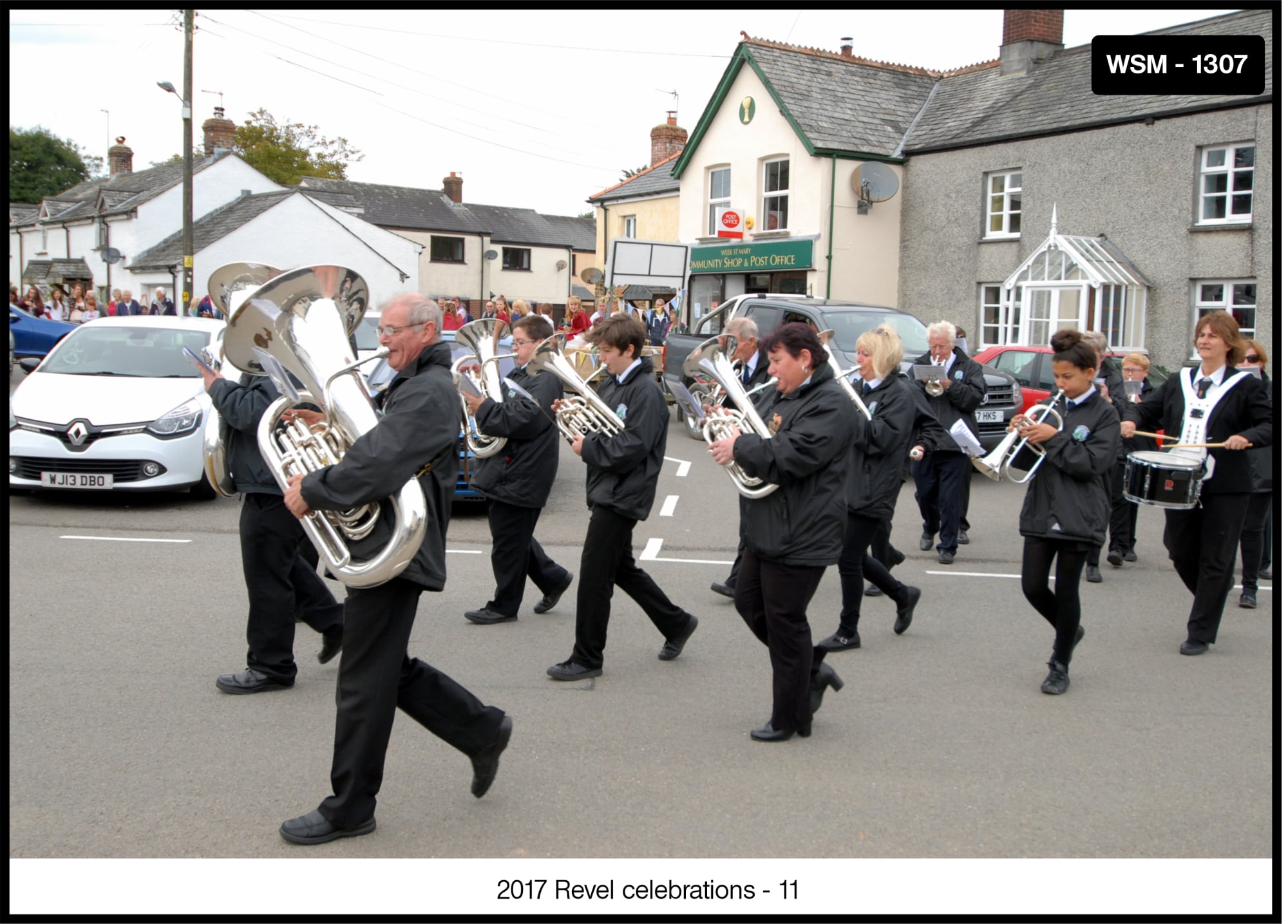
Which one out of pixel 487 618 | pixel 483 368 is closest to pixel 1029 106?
pixel 483 368

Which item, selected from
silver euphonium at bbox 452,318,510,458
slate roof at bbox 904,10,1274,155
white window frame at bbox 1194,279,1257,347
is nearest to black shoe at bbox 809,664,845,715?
silver euphonium at bbox 452,318,510,458

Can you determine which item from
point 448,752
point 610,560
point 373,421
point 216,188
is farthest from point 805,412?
point 216,188

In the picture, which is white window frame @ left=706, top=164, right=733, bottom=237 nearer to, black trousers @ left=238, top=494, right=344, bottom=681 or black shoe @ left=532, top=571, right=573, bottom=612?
black shoe @ left=532, top=571, right=573, bottom=612

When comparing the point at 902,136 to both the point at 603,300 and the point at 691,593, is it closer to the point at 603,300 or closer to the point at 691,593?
the point at 603,300

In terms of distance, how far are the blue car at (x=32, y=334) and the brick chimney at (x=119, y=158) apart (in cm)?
4216

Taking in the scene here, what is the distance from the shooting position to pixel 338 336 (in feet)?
13.3

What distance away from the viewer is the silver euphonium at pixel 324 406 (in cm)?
377

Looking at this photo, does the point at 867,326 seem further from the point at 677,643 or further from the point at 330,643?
the point at 330,643

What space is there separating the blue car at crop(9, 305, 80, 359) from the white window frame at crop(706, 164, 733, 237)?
53.6 feet

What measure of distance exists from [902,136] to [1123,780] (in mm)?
24206

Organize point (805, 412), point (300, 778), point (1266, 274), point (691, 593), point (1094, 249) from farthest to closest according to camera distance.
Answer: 1. point (1094, 249)
2. point (1266, 274)
3. point (691, 593)
4. point (805, 412)
5. point (300, 778)

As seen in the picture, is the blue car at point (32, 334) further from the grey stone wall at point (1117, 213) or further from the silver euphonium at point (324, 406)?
the silver euphonium at point (324, 406)

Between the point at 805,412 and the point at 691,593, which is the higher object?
the point at 805,412

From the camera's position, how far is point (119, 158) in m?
59.8
